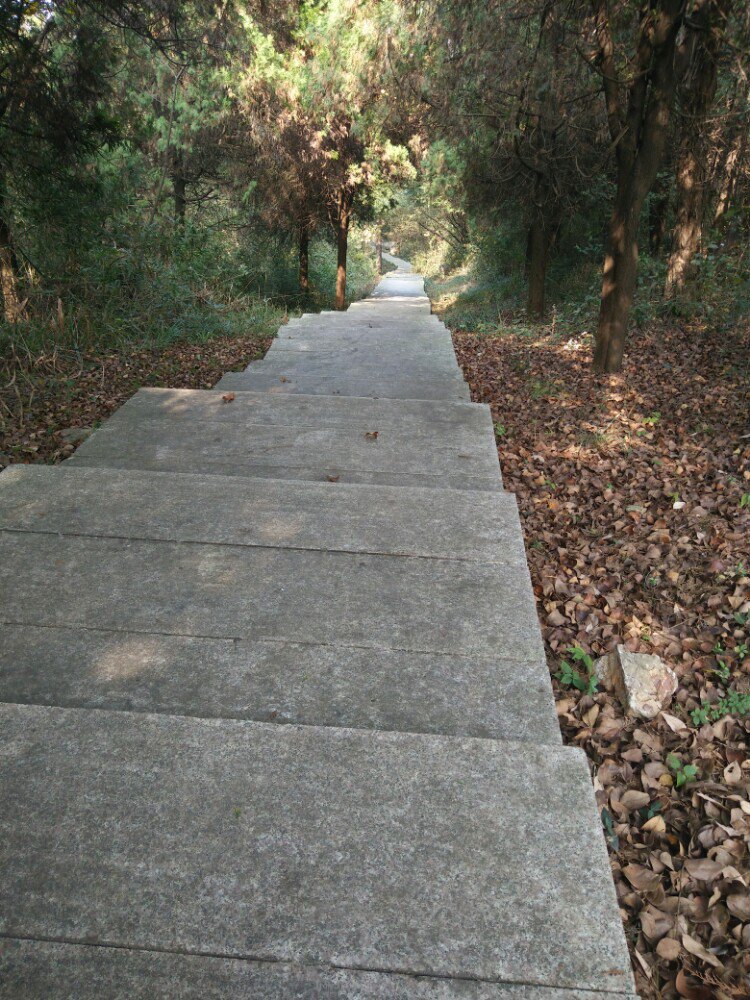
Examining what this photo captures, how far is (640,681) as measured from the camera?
292 centimetres

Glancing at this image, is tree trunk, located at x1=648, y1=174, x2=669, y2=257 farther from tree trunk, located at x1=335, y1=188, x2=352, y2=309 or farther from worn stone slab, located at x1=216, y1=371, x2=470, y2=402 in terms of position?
tree trunk, located at x1=335, y1=188, x2=352, y2=309

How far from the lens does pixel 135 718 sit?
187 cm

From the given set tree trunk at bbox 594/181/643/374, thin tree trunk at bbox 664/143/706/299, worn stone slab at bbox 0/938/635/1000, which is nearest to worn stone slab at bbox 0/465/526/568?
worn stone slab at bbox 0/938/635/1000

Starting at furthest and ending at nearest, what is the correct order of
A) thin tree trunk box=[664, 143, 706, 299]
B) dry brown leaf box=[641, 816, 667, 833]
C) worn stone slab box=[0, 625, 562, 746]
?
thin tree trunk box=[664, 143, 706, 299]
dry brown leaf box=[641, 816, 667, 833]
worn stone slab box=[0, 625, 562, 746]

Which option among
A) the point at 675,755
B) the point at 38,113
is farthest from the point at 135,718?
the point at 38,113

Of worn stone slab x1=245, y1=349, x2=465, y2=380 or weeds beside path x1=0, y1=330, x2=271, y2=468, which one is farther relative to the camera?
worn stone slab x1=245, y1=349, x2=465, y2=380

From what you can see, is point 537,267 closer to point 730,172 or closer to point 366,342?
point 730,172

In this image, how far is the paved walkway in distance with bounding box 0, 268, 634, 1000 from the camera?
53.1 inches

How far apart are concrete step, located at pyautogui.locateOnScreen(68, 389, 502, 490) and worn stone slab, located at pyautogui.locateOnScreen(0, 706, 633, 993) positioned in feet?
7.55

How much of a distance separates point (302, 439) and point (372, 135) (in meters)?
11.9

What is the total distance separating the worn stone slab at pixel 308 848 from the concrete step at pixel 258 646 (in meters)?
0.24

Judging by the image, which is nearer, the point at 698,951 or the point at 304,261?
the point at 698,951

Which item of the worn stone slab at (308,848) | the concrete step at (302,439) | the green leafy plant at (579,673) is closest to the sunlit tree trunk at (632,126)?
the concrete step at (302,439)

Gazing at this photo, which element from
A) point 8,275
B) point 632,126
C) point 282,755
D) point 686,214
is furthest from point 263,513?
point 686,214
